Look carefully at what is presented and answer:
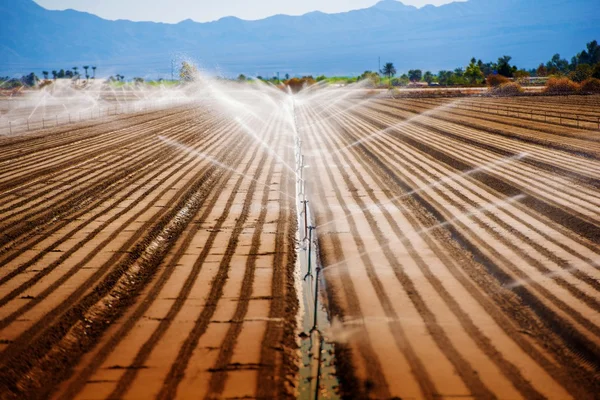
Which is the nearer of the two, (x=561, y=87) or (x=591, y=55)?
(x=561, y=87)

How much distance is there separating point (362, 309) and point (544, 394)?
11.8ft

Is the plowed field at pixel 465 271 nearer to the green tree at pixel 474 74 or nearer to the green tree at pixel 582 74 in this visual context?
the green tree at pixel 582 74

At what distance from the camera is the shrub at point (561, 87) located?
7231 centimetres

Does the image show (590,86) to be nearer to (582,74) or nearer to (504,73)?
(582,74)

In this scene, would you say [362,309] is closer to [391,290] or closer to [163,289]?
[391,290]

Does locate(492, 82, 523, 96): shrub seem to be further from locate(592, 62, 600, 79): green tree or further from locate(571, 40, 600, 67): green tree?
locate(571, 40, 600, 67): green tree

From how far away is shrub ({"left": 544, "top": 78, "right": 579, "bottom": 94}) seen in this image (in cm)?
7231

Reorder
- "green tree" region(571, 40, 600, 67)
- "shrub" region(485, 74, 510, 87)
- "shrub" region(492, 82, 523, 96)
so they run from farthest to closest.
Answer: "green tree" region(571, 40, 600, 67)
"shrub" region(485, 74, 510, 87)
"shrub" region(492, 82, 523, 96)

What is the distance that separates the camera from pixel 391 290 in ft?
34.5

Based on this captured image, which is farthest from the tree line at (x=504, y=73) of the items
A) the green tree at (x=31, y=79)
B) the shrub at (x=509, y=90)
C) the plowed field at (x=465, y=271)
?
the green tree at (x=31, y=79)

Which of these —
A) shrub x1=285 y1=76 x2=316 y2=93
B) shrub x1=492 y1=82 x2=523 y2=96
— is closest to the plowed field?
shrub x1=492 y1=82 x2=523 y2=96

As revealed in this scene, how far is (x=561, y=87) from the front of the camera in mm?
73688

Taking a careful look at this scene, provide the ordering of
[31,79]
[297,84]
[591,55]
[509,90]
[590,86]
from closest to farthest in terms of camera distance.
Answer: [590,86]
[509,90]
[297,84]
[31,79]
[591,55]

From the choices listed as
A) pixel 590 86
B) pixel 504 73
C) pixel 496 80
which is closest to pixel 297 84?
pixel 496 80
